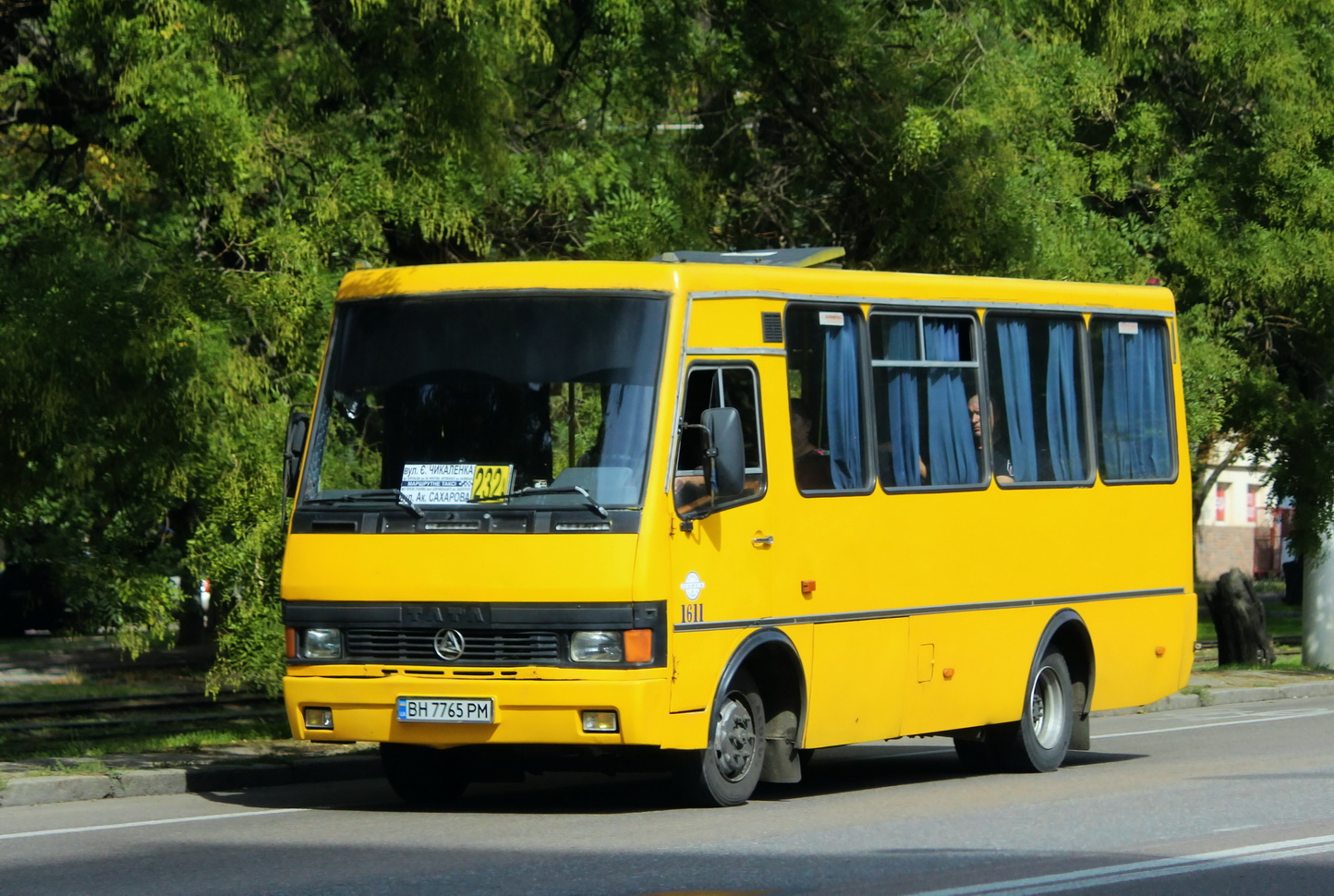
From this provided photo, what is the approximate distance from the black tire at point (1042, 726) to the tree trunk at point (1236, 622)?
39.6ft

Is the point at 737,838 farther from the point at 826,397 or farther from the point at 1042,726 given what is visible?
the point at 1042,726

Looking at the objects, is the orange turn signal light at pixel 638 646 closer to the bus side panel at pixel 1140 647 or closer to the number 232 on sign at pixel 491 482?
the number 232 on sign at pixel 491 482

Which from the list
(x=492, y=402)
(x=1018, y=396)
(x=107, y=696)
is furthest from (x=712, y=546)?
(x=107, y=696)

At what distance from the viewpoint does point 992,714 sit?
1425 cm

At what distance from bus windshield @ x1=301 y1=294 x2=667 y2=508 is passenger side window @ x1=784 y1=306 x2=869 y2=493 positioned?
1.21m

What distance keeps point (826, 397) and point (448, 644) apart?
2795 millimetres

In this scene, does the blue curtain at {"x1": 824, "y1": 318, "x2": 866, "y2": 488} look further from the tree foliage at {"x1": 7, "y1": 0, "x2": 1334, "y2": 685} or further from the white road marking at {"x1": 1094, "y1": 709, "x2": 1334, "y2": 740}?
the white road marking at {"x1": 1094, "y1": 709, "x2": 1334, "y2": 740}

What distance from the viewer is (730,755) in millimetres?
12117

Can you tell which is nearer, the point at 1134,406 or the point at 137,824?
the point at 137,824

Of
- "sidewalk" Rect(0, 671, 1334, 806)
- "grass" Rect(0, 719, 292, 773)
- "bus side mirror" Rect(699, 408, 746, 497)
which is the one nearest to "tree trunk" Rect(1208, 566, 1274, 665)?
"grass" Rect(0, 719, 292, 773)

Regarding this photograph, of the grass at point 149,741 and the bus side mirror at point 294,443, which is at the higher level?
the bus side mirror at point 294,443

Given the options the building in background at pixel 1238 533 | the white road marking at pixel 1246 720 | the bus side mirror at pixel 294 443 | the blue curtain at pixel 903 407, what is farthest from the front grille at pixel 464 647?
the building in background at pixel 1238 533

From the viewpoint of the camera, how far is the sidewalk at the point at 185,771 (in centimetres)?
1305

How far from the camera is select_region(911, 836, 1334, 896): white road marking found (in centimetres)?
884
